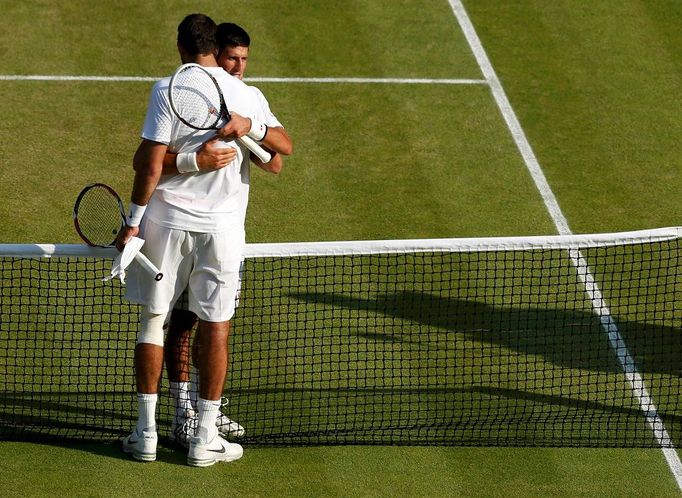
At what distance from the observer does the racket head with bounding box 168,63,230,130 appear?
25.6 ft

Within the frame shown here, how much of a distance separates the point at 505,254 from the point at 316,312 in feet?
5.74

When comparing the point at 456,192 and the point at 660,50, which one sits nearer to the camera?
the point at 456,192

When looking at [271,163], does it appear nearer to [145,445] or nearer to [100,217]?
[100,217]

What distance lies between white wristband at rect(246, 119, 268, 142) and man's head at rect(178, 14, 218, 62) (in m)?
0.51

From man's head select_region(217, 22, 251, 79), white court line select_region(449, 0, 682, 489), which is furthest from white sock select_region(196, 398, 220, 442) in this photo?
white court line select_region(449, 0, 682, 489)

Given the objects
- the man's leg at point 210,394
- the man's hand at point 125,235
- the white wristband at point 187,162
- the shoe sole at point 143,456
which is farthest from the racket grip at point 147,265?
the shoe sole at point 143,456

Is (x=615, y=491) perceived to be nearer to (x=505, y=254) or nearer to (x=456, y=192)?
(x=505, y=254)

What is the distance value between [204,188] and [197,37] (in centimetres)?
92

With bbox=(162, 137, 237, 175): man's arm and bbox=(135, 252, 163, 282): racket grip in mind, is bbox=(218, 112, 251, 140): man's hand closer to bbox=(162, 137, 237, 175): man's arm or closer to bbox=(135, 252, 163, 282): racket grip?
bbox=(162, 137, 237, 175): man's arm

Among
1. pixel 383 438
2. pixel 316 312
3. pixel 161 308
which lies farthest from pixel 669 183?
pixel 161 308

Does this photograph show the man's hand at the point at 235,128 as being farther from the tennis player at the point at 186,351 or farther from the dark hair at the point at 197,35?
the tennis player at the point at 186,351

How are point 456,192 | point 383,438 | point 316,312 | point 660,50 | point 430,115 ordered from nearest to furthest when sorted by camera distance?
point 383,438
point 316,312
point 456,192
point 430,115
point 660,50

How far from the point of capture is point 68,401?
934 centimetres

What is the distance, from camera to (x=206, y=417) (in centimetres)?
855
